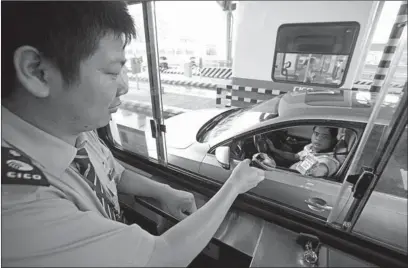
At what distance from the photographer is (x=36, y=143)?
56 cm

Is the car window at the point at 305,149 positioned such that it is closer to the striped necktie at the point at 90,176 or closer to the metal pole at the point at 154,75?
the metal pole at the point at 154,75

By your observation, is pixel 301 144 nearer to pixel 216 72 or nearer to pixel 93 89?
pixel 93 89

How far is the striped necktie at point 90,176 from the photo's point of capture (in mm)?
695

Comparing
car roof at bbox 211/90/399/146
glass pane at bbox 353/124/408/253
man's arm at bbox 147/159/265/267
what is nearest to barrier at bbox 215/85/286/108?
car roof at bbox 211/90/399/146

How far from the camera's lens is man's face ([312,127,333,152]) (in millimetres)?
1523

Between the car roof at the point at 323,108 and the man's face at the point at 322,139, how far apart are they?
24 cm

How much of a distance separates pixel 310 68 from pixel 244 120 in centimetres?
156

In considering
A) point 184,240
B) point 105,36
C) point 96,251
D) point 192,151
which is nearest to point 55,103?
point 105,36

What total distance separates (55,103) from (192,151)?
4.00ft

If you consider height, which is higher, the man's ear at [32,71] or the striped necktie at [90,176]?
the man's ear at [32,71]

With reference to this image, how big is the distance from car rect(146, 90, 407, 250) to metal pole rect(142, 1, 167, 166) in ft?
0.42

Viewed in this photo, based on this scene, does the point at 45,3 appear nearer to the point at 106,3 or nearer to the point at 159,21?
the point at 106,3

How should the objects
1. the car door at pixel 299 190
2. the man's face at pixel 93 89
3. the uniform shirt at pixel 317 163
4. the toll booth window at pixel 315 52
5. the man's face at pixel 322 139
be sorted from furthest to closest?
the toll booth window at pixel 315 52 < the man's face at pixel 322 139 < the uniform shirt at pixel 317 163 < the car door at pixel 299 190 < the man's face at pixel 93 89

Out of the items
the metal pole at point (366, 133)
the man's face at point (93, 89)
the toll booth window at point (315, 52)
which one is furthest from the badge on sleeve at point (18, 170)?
the toll booth window at point (315, 52)
